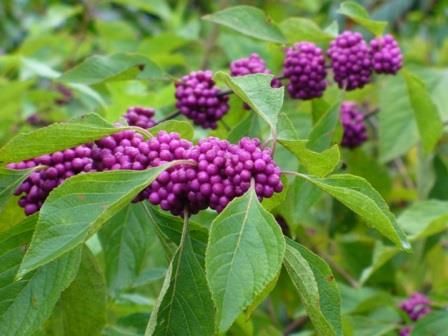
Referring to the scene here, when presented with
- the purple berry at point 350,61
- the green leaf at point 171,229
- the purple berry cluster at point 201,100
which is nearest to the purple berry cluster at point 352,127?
the purple berry at point 350,61

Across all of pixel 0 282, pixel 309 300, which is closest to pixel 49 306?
pixel 0 282

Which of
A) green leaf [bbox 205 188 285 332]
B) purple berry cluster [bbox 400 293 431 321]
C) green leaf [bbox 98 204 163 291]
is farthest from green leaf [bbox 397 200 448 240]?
green leaf [bbox 205 188 285 332]

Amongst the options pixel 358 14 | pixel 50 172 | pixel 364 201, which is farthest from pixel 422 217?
pixel 50 172

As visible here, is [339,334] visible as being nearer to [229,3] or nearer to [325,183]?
[325,183]

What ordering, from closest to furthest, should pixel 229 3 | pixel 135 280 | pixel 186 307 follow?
pixel 186 307 → pixel 135 280 → pixel 229 3

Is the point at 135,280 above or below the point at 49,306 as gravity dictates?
below

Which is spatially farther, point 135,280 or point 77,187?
point 135,280

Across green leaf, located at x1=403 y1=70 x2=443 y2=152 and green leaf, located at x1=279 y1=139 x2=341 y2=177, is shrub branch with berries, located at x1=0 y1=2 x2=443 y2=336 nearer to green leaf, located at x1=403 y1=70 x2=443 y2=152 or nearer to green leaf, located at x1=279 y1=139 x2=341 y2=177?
green leaf, located at x1=279 y1=139 x2=341 y2=177
